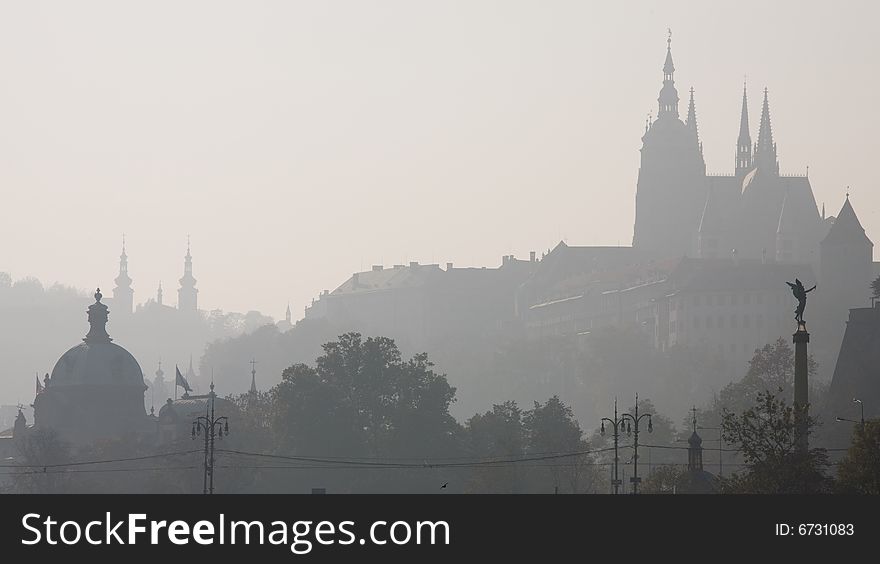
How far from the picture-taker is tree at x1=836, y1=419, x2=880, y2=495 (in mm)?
102812

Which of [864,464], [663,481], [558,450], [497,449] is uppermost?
[497,449]

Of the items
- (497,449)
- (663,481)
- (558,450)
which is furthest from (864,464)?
(497,449)

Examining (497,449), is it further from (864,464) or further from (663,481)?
(864,464)

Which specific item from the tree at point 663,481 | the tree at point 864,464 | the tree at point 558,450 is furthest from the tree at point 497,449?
the tree at point 864,464

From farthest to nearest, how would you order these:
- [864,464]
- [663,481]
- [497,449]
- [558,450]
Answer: [497,449] < [558,450] < [663,481] < [864,464]

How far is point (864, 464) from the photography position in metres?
105

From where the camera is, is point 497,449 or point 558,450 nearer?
point 558,450

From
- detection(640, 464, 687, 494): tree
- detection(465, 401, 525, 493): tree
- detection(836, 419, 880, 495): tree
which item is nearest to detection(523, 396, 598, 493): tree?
detection(465, 401, 525, 493): tree

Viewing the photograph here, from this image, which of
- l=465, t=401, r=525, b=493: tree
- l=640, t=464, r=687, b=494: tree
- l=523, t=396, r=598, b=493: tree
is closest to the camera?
l=640, t=464, r=687, b=494: tree

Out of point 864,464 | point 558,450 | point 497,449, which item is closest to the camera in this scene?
point 864,464

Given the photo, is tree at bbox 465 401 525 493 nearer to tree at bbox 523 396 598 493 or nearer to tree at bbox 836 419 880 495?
tree at bbox 523 396 598 493

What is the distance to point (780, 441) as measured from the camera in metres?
106

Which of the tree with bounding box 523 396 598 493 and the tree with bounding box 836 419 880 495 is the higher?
the tree with bounding box 523 396 598 493
